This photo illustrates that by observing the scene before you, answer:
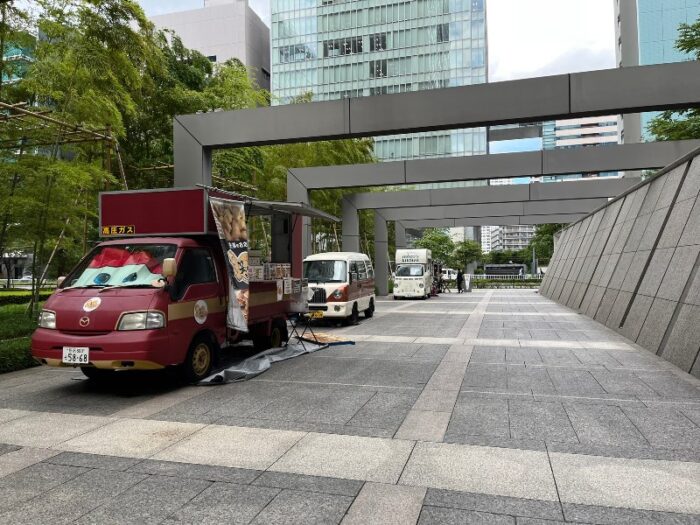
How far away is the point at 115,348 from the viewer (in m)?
6.27

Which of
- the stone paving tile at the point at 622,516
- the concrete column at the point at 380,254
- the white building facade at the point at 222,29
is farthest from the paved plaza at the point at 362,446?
the white building facade at the point at 222,29

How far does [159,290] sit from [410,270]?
24.3m

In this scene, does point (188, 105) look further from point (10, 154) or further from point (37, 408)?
point (37, 408)

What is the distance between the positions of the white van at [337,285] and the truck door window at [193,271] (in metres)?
6.90

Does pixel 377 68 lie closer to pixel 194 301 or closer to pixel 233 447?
pixel 194 301

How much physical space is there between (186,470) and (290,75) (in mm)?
84791

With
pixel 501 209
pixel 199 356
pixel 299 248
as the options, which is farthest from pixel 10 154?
pixel 501 209

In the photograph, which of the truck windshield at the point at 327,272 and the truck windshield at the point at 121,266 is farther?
the truck windshield at the point at 327,272

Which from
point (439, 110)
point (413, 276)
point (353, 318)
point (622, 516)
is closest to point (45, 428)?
point (622, 516)

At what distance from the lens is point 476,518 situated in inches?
132

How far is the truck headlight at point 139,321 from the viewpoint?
254 inches

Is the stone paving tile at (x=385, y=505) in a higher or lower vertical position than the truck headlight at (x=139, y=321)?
lower

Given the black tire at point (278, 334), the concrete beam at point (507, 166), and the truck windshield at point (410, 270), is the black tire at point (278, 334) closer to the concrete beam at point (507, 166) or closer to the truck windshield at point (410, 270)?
the concrete beam at point (507, 166)

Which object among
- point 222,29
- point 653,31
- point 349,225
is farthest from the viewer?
point 222,29
